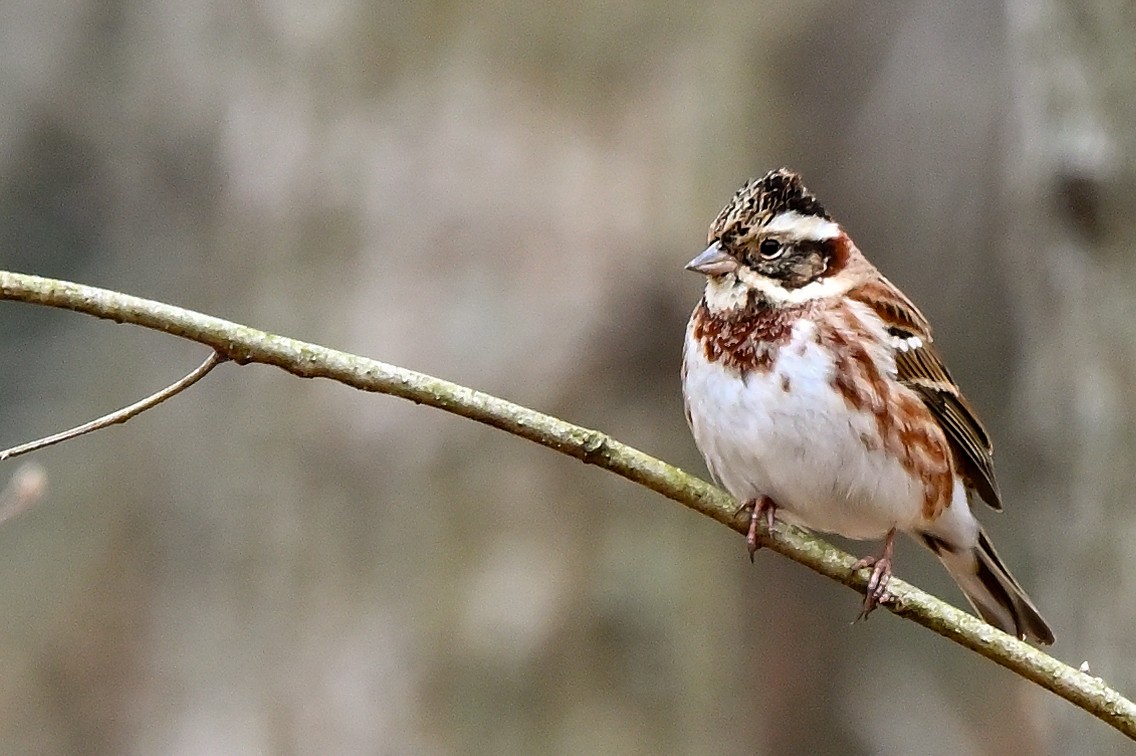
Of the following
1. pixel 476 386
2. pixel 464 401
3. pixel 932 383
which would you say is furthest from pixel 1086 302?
pixel 464 401

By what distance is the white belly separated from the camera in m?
3.09

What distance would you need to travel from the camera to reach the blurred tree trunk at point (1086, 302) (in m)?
3.67

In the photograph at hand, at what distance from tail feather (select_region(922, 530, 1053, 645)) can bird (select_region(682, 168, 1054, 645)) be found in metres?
0.13

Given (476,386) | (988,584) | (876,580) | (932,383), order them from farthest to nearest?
(476,386) < (988,584) < (932,383) < (876,580)

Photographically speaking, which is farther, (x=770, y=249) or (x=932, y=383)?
(x=932, y=383)

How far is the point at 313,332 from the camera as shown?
15.1 feet

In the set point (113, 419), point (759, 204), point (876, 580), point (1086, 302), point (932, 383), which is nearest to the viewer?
point (113, 419)

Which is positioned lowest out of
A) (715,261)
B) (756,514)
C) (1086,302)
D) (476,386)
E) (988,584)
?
(756,514)

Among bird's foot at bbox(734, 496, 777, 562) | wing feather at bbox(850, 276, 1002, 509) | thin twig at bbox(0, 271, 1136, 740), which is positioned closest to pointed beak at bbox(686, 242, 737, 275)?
wing feather at bbox(850, 276, 1002, 509)

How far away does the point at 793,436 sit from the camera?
309cm

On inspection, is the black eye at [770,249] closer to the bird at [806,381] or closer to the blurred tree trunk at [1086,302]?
the bird at [806,381]

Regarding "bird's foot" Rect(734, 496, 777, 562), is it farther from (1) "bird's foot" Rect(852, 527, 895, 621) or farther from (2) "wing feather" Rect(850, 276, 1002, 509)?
(2) "wing feather" Rect(850, 276, 1002, 509)

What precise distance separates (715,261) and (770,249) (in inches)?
5.3

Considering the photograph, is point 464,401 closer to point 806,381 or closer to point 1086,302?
point 806,381
